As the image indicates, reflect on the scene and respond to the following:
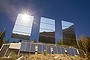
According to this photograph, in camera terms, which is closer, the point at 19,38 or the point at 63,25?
the point at 19,38

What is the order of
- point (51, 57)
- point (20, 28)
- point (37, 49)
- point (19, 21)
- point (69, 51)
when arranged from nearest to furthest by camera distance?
point (51, 57) → point (37, 49) → point (69, 51) → point (20, 28) → point (19, 21)

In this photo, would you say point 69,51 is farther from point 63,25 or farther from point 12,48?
point 63,25

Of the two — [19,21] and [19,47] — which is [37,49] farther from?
[19,21]

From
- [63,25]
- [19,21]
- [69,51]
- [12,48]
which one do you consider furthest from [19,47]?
[63,25]

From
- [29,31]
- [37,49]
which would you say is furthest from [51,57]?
[29,31]

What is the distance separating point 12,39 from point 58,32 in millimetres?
9180

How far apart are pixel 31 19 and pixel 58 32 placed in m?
6.10

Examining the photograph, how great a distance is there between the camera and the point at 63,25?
24.7 metres

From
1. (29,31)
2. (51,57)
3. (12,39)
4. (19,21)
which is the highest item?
(19,21)

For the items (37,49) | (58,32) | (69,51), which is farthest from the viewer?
(58,32)

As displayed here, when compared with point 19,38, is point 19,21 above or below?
above

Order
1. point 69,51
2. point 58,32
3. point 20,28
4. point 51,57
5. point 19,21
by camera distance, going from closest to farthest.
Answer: point 51,57 < point 69,51 < point 20,28 < point 19,21 < point 58,32

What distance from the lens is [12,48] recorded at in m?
15.6

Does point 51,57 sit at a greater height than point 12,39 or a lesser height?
lesser
